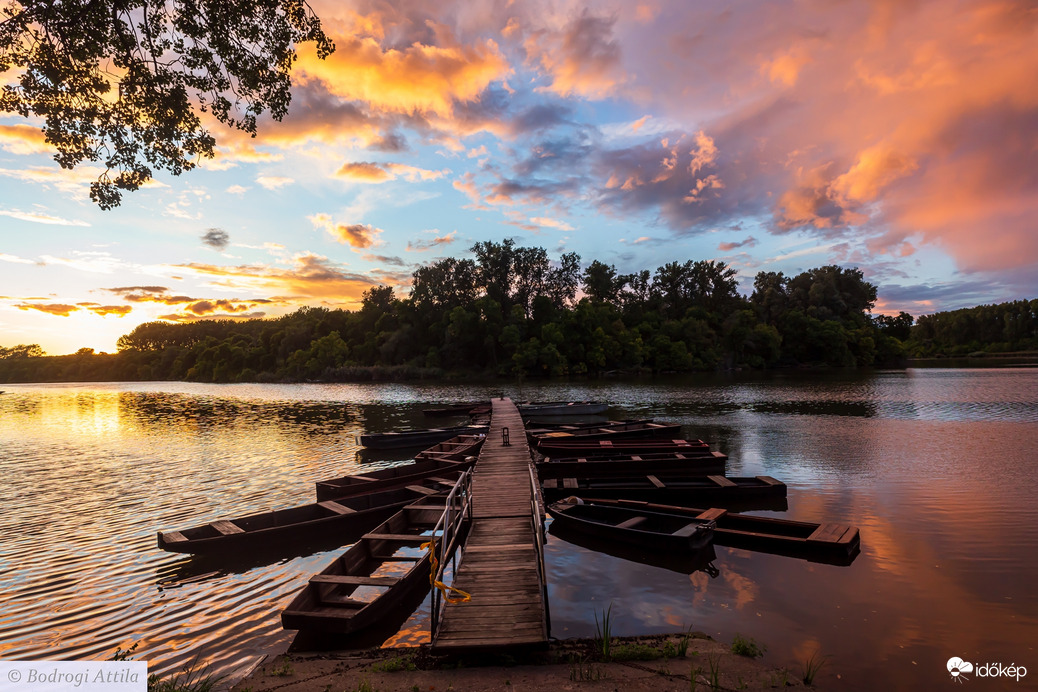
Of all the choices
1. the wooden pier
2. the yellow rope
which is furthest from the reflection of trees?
the yellow rope

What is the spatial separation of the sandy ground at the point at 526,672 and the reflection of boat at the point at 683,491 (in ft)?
30.3

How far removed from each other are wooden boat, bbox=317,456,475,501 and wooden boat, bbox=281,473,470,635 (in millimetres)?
3574

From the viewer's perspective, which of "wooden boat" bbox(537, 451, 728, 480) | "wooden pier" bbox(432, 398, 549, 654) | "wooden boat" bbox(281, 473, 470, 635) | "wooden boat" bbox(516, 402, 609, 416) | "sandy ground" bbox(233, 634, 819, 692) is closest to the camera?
"sandy ground" bbox(233, 634, 819, 692)

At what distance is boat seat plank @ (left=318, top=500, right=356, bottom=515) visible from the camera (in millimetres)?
13304

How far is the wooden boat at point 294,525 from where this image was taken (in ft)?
37.1

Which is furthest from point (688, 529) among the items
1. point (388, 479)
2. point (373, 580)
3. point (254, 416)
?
point (254, 416)

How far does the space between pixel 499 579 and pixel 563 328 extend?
102621 mm

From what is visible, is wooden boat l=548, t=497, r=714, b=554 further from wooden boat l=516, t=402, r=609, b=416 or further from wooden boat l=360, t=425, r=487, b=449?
wooden boat l=516, t=402, r=609, b=416

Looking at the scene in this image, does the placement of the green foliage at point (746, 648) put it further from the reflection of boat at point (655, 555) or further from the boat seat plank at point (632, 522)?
the boat seat plank at point (632, 522)

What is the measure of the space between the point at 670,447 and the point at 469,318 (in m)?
89.6

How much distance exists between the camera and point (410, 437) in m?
29.1

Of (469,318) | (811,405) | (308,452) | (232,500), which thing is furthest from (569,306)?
(232,500)

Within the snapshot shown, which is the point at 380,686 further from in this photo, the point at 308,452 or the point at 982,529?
the point at 308,452

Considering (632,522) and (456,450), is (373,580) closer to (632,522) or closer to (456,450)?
(632,522)
